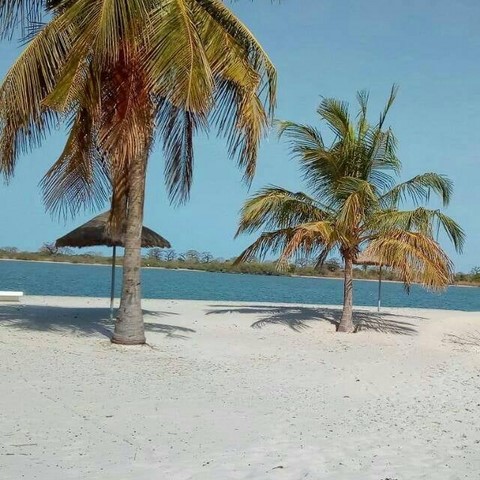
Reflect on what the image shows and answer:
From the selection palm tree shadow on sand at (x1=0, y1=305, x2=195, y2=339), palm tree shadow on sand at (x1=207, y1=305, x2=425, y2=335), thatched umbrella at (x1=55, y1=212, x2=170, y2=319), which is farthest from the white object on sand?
palm tree shadow on sand at (x1=207, y1=305, x2=425, y2=335)

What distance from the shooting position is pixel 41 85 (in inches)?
429

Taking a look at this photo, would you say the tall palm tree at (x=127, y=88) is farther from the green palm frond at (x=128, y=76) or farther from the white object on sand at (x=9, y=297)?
the white object on sand at (x=9, y=297)

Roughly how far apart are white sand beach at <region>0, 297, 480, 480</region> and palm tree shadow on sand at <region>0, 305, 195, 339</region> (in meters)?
0.08

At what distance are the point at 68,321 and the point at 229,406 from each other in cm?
802

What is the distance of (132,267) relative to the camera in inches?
455

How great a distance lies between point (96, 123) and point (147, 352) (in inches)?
145

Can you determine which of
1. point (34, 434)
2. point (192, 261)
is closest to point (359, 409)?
point (34, 434)

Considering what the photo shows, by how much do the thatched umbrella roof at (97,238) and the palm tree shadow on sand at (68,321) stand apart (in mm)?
1645

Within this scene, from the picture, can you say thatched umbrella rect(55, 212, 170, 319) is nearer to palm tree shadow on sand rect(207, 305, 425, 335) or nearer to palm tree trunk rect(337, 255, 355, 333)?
palm tree shadow on sand rect(207, 305, 425, 335)

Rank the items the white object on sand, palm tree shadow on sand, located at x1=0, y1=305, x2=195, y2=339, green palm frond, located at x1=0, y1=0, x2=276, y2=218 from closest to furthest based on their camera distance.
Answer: green palm frond, located at x1=0, y1=0, x2=276, y2=218, palm tree shadow on sand, located at x1=0, y1=305, x2=195, y2=339, the white object on sand

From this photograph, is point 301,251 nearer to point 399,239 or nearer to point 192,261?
point 399,239

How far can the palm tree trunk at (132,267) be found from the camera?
1151 cm

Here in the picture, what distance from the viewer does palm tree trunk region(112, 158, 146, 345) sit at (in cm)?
1151

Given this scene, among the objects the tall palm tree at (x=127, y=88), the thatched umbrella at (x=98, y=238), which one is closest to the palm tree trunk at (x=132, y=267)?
the tall palm tree at (x=127, y=88)
